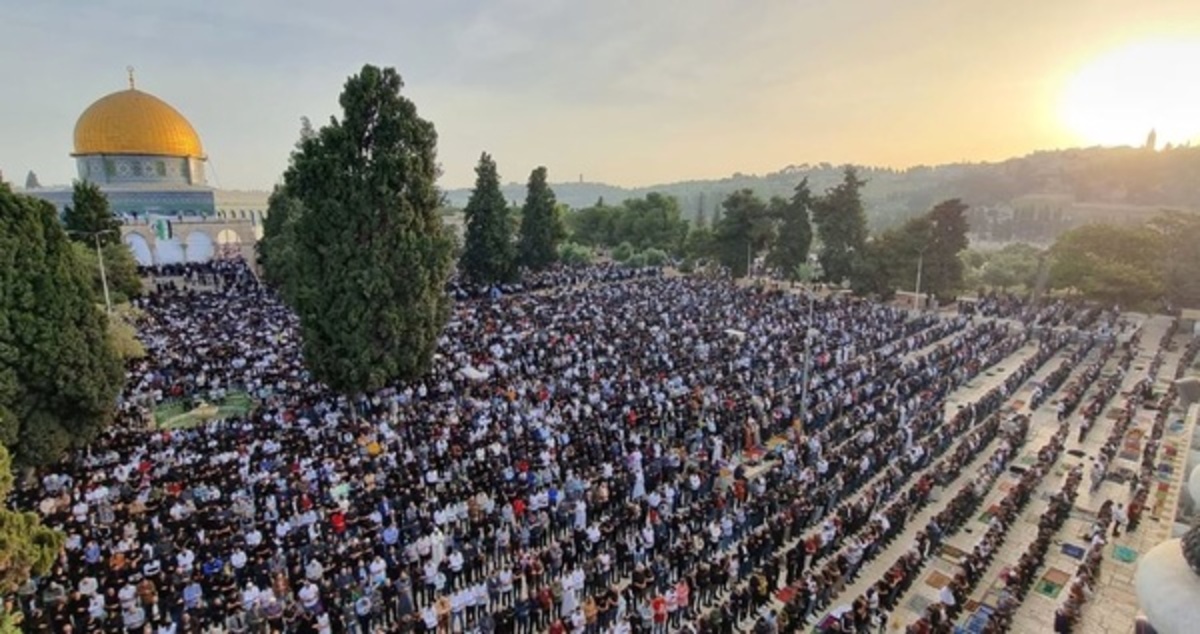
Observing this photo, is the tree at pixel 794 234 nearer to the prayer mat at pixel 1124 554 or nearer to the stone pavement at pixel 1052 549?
the stone pavement at pixel 1052 549

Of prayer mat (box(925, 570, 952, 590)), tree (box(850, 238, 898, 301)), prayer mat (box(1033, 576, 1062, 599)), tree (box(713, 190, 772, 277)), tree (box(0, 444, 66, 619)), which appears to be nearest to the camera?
tree (box(0, 444, 66, 619))

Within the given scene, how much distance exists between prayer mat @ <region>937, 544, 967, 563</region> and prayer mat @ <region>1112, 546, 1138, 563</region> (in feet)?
10.6

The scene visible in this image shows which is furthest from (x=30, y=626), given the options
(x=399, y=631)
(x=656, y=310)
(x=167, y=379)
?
(x=656, y=310)

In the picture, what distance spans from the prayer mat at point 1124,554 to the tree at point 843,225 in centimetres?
3085

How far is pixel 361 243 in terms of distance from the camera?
1891 cm

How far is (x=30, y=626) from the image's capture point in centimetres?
944

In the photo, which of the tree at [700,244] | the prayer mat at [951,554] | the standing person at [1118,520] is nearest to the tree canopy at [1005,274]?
the tree at [700,244]

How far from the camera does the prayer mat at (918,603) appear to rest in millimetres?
11027

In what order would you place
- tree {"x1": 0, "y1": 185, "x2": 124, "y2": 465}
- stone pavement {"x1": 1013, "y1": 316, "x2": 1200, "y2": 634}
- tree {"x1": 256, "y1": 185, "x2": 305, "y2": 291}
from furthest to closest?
tree {"x1": 256, "y1": 185, "x2": 305, "y2": 291} < tree {"x1": 0, "y1": 185, "x2": 124, "y2": 465} < stone pavement {"x1": 1013, "y1": 316, "x2": 1200, "y2": 634}

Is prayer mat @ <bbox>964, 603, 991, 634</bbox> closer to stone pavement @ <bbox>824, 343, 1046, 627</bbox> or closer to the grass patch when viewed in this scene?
stone pavement @ <bbox>824, 343, 1046, 627</bbox>

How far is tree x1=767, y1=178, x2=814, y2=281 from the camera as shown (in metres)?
45.5

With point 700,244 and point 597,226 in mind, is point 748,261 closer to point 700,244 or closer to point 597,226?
point 700,244

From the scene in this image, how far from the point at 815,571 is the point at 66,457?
1760 centimetres

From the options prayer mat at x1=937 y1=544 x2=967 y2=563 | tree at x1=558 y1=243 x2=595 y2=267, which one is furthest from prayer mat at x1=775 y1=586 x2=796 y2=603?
tree at x1=558 y1=243 x2=595 y2=267
